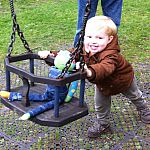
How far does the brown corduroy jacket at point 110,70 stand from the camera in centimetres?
227

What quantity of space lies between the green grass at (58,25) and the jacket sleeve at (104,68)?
1.99 m

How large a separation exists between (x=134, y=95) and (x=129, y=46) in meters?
2.09

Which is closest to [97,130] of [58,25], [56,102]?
[56,102]

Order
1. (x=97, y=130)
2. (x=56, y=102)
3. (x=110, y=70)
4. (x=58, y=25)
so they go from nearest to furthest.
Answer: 1. (x=56, y=102)
2. (x=110, y=70)
3. (x=97, y=130)
4. (x=58, y=25)

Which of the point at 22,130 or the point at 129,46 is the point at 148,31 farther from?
the point at 22,130

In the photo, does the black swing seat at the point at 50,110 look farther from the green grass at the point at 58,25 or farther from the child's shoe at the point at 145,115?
the green grass at the point at 58,25

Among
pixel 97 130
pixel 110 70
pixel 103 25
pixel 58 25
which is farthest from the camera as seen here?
pixel 58 25

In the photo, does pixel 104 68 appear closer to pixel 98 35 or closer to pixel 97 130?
A: pixel 98 35

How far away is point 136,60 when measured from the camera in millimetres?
4328

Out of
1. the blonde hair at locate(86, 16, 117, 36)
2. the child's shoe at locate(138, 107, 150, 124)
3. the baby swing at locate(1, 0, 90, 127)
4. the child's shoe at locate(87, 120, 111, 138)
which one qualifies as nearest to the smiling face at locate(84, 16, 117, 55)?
the blonde hair at locate(86, 16, 117, 36)

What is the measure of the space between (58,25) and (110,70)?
3.64 meters

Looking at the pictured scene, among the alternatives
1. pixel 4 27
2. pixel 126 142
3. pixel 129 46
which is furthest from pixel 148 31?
pixel 126 142

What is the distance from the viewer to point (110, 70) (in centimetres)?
231

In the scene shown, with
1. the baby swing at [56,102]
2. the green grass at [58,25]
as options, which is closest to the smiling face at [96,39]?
the baby swing at [56,102]
